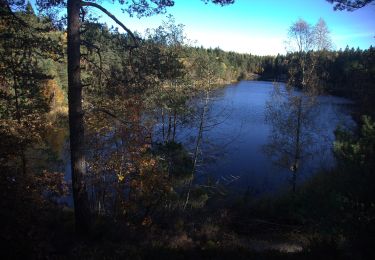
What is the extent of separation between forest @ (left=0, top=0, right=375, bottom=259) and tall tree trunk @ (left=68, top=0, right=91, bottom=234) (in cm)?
2

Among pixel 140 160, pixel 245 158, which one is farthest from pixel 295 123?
pixel 140 160

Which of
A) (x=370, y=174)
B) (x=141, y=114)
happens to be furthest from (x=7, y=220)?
(x=141, y=114)

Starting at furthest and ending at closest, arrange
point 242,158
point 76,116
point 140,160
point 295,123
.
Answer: point 242,158 → point 295,123 → point 140,160 → point 76,116

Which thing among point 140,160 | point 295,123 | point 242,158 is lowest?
point 242,158

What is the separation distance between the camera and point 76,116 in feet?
24.7

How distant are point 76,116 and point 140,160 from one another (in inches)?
236

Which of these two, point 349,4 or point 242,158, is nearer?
point 349,4

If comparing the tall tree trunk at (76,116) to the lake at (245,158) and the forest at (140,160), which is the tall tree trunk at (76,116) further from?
the lake at (245,158)

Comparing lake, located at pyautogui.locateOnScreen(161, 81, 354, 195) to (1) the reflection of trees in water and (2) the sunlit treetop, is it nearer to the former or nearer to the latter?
(1) the reflection of trees in water

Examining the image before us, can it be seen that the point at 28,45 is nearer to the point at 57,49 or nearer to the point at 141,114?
the point at 57,49

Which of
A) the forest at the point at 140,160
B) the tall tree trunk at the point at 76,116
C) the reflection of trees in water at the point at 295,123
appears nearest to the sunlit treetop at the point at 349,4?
the forest at the point at 140,160

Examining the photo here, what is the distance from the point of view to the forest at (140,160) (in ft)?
20.1

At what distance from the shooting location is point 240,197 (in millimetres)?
17891

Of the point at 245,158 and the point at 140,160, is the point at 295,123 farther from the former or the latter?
the point at 140,160
